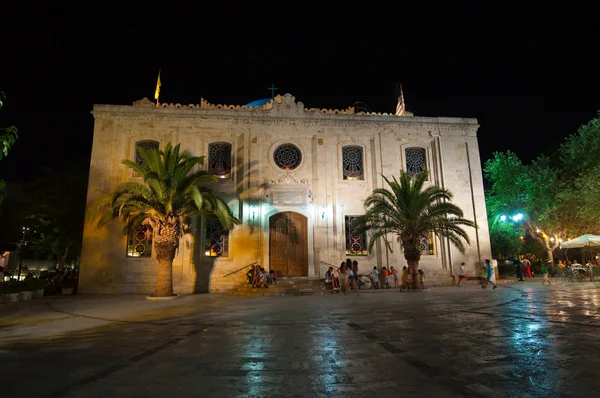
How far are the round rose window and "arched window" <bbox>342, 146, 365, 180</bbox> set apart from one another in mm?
Result: 2709

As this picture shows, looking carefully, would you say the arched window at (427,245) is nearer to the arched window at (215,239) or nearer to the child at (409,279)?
the child at (409,279)

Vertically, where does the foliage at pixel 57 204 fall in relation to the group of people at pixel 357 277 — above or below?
above

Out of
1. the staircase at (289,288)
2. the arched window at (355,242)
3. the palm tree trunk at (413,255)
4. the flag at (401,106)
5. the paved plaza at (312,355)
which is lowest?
the paved plaza at (312,355)

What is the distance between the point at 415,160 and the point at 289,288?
434 inches

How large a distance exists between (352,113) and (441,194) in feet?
24.1

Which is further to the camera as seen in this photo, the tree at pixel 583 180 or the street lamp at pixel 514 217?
the street lamp at pixel 514 217

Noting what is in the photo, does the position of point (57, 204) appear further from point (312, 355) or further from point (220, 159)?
point (312, 355)

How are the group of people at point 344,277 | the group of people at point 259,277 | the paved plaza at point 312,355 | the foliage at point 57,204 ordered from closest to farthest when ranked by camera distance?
the paved plaza at point 312,355 < the group of people at point 344,277 < the group of people at point 259,277 < the foliage at point 57,204

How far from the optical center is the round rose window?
20.6 m

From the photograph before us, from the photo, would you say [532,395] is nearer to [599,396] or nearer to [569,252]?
[599,396]

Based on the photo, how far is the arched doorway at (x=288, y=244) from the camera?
19.4 metres

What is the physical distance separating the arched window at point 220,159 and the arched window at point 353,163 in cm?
669

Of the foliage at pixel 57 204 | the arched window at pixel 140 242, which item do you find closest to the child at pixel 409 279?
the arched window at pixel 140 242

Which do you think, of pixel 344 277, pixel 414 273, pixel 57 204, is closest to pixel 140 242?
pixel 57 204
